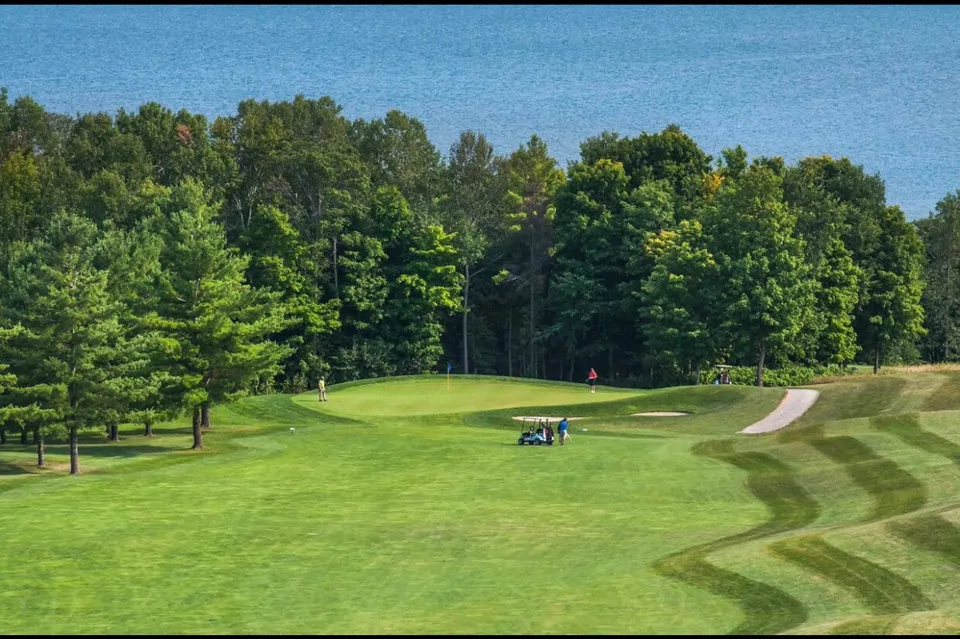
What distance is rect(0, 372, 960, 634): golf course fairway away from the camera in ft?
92.9

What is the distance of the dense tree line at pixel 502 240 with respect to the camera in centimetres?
Answer: 9375

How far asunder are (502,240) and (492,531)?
81120 millimetres

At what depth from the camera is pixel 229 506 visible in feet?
142

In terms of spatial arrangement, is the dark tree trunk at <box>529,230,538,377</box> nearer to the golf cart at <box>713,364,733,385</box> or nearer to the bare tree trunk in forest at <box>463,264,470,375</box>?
the bare tree trunk in forest at <box>463,264,470,375</box>

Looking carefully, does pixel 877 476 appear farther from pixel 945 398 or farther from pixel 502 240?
pixel 502 240

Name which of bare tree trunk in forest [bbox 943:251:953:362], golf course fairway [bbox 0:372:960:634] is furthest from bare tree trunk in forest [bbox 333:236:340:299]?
bare tree trunk in forest [bbox 943:251:953:362]

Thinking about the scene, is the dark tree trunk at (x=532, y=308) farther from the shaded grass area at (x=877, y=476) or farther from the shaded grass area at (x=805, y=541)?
the shaded grass area at (x=877, y=476)

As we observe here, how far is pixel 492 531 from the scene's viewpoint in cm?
3838

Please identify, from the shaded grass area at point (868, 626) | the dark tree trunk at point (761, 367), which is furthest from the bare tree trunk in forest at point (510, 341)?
the shaded grass area at point (868, 626)

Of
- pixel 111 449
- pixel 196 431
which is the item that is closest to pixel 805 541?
pixel 196 431

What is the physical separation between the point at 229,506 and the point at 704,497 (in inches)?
632

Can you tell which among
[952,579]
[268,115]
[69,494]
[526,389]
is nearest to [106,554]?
[69,494]

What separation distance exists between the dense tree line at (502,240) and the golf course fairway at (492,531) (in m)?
22.2

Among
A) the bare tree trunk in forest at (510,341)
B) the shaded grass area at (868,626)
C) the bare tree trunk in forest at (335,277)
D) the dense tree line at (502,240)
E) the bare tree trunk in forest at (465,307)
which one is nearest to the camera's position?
the shaded grass area at (868,626)
